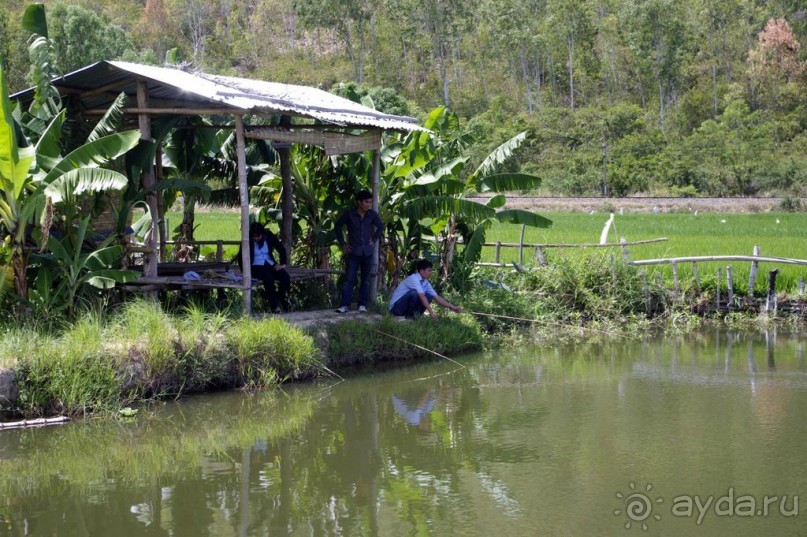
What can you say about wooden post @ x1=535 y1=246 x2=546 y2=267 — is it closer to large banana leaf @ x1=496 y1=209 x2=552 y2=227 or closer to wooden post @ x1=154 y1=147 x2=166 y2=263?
large banana leaf @ x1=496 y1=209 x2=552 y2=227

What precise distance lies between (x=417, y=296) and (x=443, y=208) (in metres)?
1.46

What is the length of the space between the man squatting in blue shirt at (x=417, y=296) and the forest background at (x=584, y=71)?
924 inches

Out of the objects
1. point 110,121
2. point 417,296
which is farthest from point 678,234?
point 110,121

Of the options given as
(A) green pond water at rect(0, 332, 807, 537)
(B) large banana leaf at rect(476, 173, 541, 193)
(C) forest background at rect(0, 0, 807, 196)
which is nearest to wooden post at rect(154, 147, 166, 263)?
(A) green pond water at rect(0, 332, 807, 537)

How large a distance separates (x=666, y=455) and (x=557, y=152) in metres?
33.2

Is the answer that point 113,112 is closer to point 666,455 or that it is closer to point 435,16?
point 666,455

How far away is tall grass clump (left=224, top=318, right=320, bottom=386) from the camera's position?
902 cm

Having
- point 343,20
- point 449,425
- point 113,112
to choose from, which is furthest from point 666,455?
point 343,20

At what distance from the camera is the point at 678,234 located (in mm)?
20281

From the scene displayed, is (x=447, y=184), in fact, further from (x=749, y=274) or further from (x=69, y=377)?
(x=69, y=377)

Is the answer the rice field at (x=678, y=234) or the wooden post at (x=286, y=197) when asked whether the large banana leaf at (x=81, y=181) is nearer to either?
the wooden post at (x=286, y=197)

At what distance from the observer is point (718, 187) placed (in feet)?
108

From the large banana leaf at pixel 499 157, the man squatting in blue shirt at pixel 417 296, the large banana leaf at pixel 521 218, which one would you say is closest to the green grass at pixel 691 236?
the large banana leaf at pixel 521 218

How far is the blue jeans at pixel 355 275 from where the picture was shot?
35.4ft
